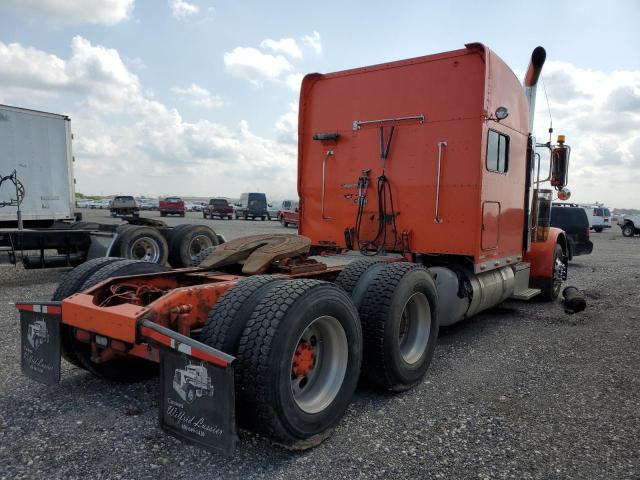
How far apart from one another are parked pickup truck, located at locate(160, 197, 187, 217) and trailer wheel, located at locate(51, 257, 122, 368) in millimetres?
38562

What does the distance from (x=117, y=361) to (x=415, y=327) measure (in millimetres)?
2619

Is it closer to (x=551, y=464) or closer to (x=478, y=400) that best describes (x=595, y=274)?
(x=478, y=400)

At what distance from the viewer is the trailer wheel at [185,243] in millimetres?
9734

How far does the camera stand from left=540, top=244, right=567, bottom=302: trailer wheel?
823cm

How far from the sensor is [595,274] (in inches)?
480

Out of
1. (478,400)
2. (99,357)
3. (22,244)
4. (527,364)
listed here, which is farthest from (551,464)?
(22,244)

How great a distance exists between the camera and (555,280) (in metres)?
8.41

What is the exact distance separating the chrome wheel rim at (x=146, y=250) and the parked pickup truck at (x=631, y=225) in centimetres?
3164

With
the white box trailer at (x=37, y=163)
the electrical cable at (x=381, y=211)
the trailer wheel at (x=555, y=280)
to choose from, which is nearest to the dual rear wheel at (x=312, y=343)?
the electrical cable at (x=381, y=211)

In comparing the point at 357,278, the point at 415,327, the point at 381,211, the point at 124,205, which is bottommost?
the point at 415,327

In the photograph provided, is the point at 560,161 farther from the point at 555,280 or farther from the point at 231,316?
the point at 231,316

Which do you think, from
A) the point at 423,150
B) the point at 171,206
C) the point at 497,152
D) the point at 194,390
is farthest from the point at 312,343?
the point at 171,206

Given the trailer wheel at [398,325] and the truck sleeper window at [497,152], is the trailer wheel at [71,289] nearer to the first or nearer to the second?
the trailer wheel at [398,325]

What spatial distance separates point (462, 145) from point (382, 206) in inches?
46.8
